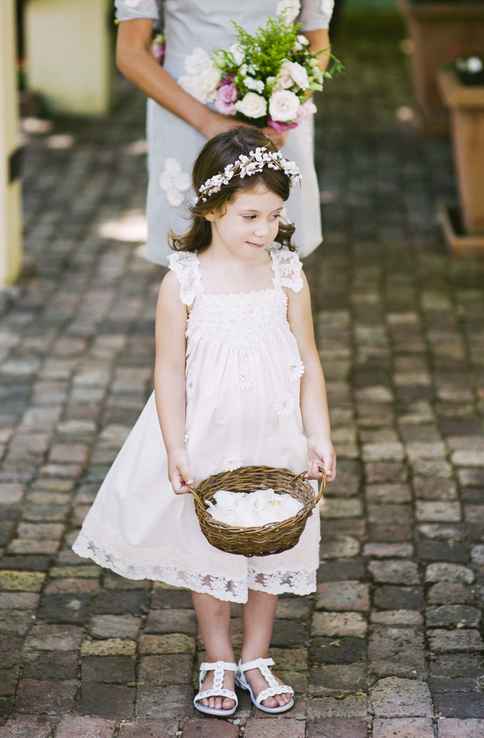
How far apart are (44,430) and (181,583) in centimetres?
197

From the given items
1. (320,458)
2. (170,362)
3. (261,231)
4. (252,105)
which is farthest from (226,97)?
(320,458)

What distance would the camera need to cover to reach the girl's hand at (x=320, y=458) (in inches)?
129

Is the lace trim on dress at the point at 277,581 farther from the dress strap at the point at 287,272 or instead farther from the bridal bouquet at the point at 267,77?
the bridal bouquet at the point at 267,77

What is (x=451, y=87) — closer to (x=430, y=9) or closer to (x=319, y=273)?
(x=319, y=273)

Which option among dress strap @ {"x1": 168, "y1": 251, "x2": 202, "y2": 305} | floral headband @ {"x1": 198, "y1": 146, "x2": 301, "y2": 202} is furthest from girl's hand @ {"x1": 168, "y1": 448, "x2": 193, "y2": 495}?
floral headband @ {"x1": 198, "y1": 146, "x2": 301, "y2": 202}

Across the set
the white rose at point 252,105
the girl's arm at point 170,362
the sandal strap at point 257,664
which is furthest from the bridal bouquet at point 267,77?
the sandal strap at point 257,664

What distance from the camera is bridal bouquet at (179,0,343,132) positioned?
3.77 m

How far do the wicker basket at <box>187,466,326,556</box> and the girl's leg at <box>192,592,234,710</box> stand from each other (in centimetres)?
35

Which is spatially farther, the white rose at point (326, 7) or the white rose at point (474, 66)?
the white rose at point (474, 66)

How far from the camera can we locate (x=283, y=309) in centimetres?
331

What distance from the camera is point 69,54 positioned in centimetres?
1099

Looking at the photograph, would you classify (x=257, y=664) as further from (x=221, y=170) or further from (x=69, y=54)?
(x=69, y=54)

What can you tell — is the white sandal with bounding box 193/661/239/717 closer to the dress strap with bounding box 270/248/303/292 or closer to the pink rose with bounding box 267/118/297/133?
the dress strap with bounding box 270/248/303/292

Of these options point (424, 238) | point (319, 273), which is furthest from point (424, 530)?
point (424, 238)
